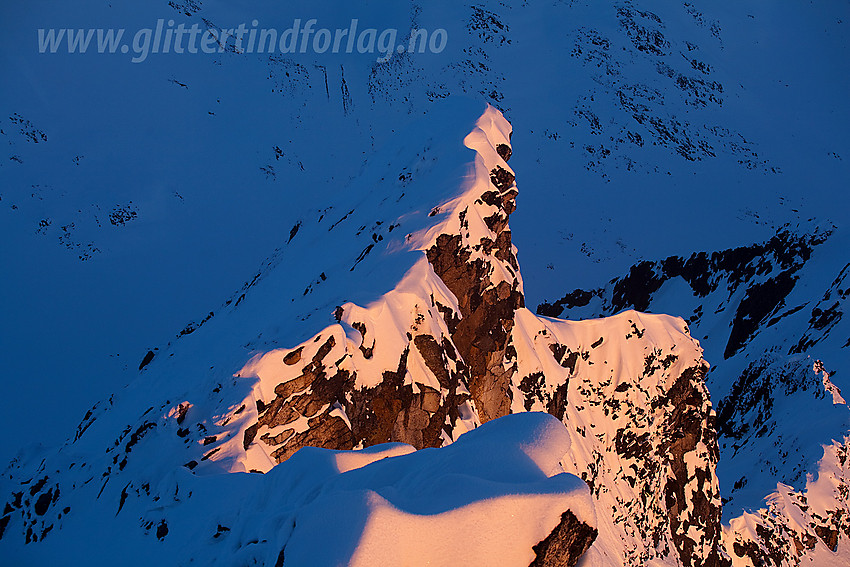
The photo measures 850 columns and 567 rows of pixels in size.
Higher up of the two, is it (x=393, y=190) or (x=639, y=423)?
(x=393, y=190)

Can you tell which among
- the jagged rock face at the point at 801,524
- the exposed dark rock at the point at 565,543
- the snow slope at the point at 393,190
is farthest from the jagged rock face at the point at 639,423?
the exposed dark rock at the point at 565,543

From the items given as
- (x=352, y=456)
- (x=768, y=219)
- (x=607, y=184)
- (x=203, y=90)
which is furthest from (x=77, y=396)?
(x=768, y=219)

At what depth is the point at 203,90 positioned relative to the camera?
1544 inches

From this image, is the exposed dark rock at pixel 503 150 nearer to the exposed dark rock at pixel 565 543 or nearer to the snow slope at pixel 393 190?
the snow slope at pixel 393 190

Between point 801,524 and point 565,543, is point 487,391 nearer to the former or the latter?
point 565,543

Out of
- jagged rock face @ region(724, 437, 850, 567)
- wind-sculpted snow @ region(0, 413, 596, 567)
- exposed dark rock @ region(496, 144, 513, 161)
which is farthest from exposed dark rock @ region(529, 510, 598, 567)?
jagged rock face @ region(724, 437, 850, 567)

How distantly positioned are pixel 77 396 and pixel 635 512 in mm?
18799

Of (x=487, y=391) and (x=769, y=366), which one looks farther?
(x=769, y=366)

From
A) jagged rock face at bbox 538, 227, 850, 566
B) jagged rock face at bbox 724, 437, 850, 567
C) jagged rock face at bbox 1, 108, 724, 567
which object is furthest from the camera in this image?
jagged rock face at bbox 538, 227, 850, 566

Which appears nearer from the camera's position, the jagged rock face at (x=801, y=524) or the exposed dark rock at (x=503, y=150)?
the exposed dark rock at (x=503, y=150)

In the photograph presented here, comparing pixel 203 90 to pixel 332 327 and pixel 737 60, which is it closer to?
pixel 332 327

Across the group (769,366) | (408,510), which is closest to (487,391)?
(408,510)

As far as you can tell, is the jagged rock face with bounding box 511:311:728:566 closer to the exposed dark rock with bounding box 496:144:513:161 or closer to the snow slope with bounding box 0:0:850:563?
the snow slope with bounding box 0:0:850:563

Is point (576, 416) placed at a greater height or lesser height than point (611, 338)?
lesser
